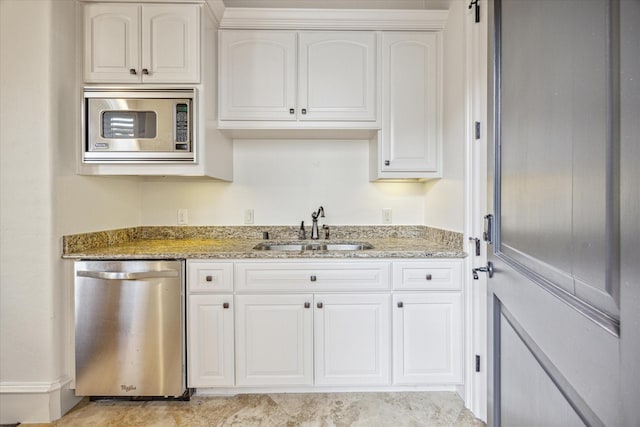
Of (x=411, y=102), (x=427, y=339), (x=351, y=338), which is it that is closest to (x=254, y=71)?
(x=411, y=102)

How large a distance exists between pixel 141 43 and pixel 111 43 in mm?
172

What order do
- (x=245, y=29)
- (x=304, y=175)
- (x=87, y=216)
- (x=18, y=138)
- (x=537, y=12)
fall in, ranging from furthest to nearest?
(x=304, y=175) → (x=245, y=29) → (x=87, y=216) → (x=18, y=138) → (x=537, y=12)

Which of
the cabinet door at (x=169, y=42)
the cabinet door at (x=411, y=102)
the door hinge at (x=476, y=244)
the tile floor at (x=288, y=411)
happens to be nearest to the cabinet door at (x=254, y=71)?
the cabinet door at (x=169, y=42)

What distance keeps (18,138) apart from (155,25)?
987mm

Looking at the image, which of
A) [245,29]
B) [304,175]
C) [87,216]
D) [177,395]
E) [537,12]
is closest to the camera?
[537,12]

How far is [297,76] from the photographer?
7.38 feet

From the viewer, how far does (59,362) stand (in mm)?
1847

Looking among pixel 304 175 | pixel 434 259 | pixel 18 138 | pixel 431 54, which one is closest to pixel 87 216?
pixel 18 138

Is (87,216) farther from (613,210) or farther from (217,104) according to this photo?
(613,210)

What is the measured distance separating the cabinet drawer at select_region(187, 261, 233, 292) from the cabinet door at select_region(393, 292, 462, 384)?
1010 millimetres

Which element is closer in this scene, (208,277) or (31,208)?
(31,208)

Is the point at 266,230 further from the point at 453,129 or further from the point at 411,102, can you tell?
the point at 453,129

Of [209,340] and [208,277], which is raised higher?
[208,277]

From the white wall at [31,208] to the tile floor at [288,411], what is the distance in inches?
11.5
